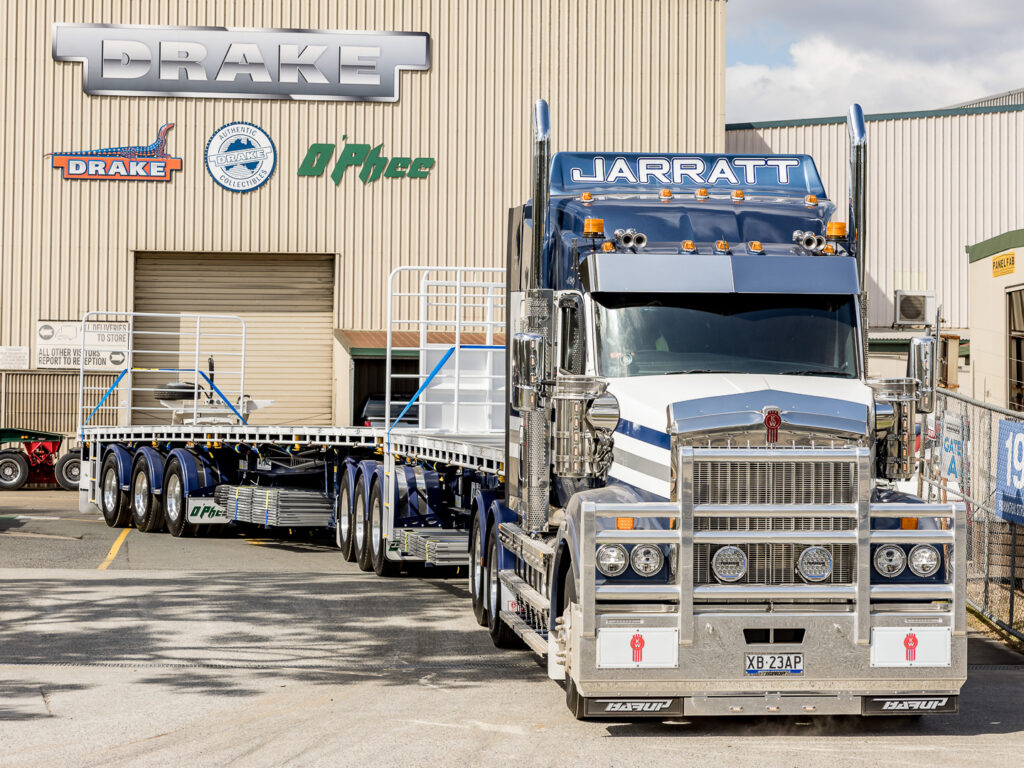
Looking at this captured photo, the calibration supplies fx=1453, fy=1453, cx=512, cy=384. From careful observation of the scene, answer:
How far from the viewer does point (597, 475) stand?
32.1 feet

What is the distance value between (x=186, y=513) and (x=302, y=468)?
1843 millimetres

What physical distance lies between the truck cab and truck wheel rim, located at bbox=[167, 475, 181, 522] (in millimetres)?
10871

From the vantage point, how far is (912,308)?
31875 millimetres

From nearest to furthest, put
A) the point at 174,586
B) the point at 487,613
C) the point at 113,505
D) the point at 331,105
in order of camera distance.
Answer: the point at 487,613 < the point at 174,586 < the point at 113,505 < the point at 331,105

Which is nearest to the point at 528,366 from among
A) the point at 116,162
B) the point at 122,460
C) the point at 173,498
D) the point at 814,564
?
the point at 814,564

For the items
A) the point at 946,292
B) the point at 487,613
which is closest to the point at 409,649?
the point at 487,613

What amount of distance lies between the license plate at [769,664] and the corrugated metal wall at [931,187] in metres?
25.7

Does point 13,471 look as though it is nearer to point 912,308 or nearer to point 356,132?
point 356,132

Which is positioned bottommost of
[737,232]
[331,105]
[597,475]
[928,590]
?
[928,590]

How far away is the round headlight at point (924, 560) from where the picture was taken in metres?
8.73

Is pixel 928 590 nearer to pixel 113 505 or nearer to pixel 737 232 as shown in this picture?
pixel 737 232

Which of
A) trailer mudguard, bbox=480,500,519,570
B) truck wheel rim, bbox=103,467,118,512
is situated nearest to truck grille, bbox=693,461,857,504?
trailer mudguard, bbox=480,500,519,570

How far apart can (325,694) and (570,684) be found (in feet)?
6.23

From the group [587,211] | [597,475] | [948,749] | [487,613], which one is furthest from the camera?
[487,613]
